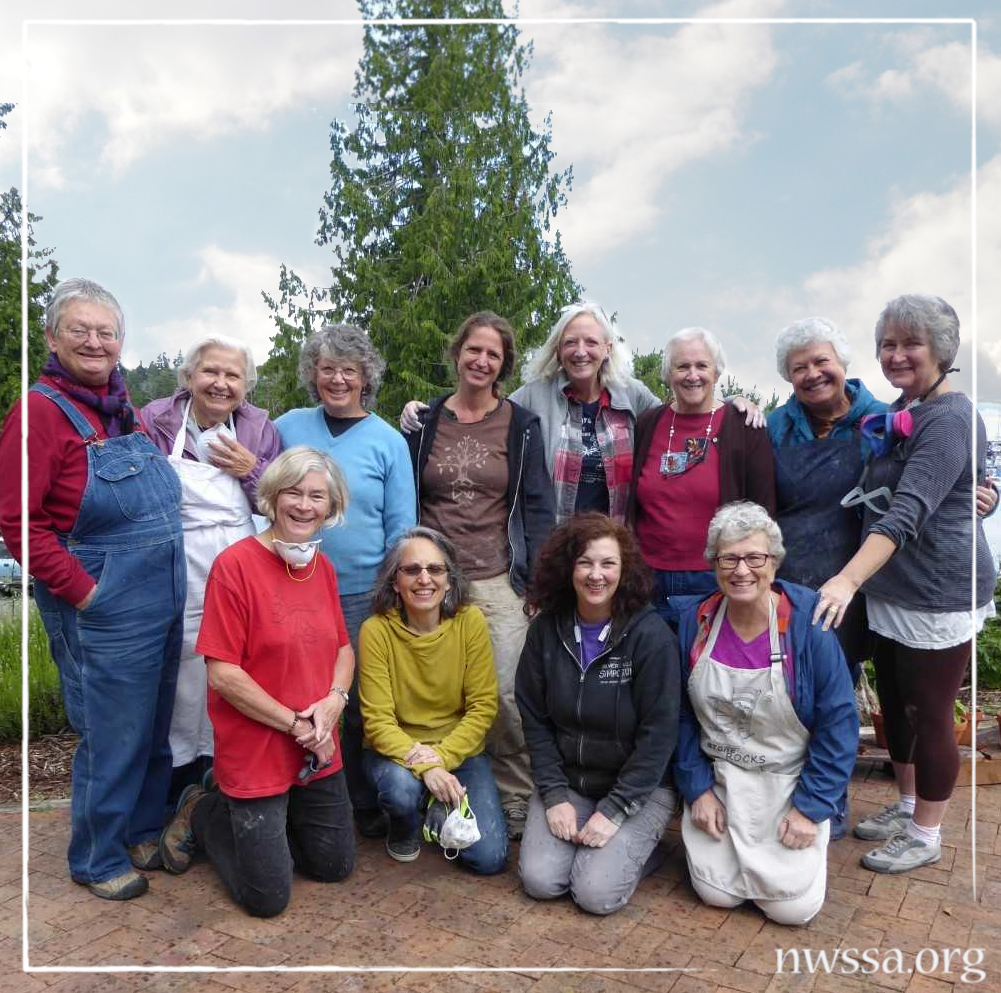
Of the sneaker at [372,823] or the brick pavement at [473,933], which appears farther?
the sneaker at [372,823]

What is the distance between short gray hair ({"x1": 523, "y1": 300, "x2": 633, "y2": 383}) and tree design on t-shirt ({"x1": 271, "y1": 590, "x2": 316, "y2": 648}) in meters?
1.60

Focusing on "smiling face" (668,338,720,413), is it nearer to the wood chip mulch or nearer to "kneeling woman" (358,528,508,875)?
"kneeling woman" (358,528,508,875)

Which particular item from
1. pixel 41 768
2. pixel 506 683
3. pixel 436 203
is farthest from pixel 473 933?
pixel 436 203

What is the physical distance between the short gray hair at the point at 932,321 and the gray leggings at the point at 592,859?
2.09 meters

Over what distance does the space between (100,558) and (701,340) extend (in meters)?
2.61

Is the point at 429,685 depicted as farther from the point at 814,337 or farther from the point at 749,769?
the point at 814,337

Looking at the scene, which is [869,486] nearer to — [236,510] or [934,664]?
[934,664]

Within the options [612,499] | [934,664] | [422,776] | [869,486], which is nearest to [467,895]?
[422,776]

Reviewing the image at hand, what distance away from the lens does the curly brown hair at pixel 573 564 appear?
141 inches

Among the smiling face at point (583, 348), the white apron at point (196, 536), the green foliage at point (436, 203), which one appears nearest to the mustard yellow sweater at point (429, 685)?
the white apron at point (196, 536)

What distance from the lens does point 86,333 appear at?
3.21m

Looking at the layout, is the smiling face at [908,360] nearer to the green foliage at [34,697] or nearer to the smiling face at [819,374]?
the smiling face at [819,374]

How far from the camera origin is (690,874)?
3469 millimetres

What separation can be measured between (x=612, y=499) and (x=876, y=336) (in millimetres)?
1299
